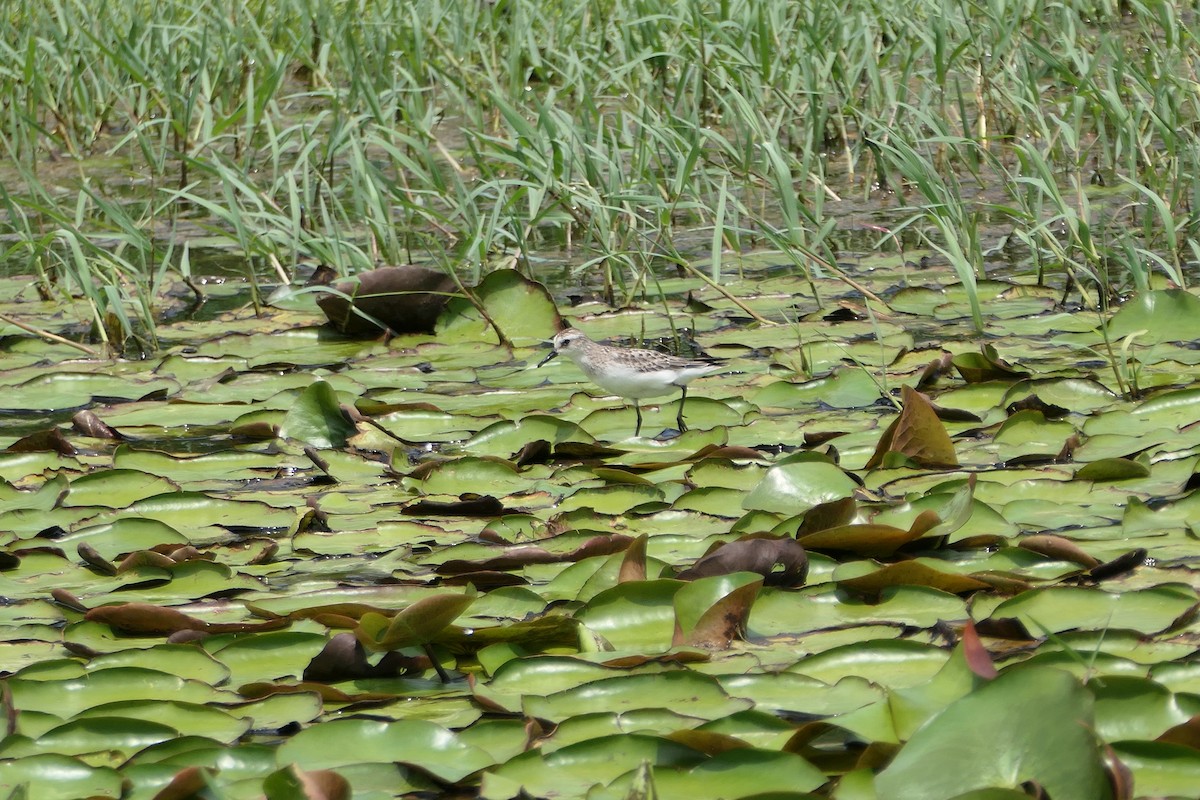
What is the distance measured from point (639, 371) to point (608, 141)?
257 cm

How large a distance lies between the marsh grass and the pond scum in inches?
2.1

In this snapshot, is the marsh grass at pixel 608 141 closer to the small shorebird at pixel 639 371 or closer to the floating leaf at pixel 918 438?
the small shorebird at pixel 639 371

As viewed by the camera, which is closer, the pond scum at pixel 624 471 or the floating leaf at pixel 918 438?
the pond scum at pixel 624 471

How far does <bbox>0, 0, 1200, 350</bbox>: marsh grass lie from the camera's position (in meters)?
5.46

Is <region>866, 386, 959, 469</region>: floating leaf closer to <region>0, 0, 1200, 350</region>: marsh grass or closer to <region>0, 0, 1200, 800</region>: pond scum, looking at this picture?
<region>0, 0, 1200, 800</region>: pond scum

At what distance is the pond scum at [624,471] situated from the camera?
221 cm

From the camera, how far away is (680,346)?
514cm

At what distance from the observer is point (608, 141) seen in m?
6.72

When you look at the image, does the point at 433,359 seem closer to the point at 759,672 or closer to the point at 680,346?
the point at 680,346

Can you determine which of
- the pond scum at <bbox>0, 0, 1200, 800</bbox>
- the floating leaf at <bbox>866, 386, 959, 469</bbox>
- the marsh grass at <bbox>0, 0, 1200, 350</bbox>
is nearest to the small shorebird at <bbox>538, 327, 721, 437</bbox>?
the pond scum at <bbox>0, 0, 1200, 800</bbox>

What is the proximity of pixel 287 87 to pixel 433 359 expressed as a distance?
4.98 meters

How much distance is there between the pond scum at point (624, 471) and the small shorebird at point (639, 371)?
0.10m

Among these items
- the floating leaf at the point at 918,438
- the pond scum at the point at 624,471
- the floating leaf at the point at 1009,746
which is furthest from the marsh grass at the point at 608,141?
the floating leaf at the point at 1009,746

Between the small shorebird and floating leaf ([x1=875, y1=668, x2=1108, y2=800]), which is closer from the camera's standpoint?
floating leaf ([x1=875, y1=668, x2=1108, y2=800])
